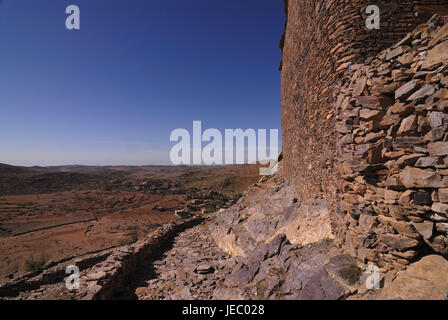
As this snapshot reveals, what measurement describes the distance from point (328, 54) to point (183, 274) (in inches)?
289

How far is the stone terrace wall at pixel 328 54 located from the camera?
14.4ft

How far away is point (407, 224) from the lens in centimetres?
290

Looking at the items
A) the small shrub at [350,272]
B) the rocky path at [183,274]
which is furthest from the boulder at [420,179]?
the rocky path at [183,274]

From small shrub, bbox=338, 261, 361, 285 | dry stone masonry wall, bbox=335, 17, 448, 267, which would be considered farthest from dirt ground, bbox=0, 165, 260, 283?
dry stone masonry wall, bbox=335, 17, 448, 267

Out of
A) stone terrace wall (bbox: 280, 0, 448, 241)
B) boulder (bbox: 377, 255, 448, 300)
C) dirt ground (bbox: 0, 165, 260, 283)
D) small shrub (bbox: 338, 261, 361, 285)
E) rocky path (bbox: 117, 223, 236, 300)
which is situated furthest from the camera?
dirt ground (bbox: 0, 165, 260, 283)

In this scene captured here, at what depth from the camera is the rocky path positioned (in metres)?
5.54

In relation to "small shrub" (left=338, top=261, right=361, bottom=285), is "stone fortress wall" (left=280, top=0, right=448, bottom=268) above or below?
above

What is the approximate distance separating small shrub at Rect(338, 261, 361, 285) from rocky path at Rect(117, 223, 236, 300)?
3.09m

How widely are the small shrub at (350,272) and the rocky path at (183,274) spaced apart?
309 cm

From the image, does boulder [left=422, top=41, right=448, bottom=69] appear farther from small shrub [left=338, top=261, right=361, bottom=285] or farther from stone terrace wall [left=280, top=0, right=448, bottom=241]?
small shrub [left=338, top=261, right=361, bottom=285]

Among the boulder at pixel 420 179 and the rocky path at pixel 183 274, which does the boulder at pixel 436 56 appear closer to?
the boulder at pixel 420 179
